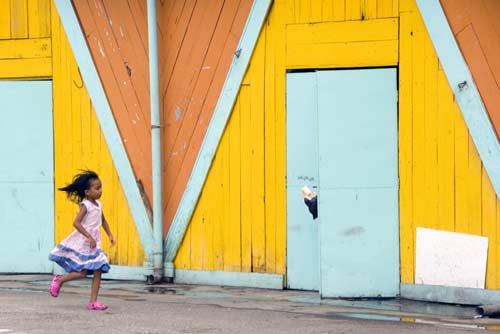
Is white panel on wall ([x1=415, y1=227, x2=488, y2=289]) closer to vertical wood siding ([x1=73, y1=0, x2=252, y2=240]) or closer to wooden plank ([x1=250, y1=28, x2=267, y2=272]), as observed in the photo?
wooden plank ([x1=250, y1=28, x2=267, y2=272])

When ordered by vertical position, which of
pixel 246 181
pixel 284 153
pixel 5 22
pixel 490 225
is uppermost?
pixel 5 22

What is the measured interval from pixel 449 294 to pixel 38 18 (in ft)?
19.4

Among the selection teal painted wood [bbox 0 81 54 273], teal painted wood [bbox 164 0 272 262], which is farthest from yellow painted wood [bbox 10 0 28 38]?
teal painted wood [bbox 164 0 272 262]

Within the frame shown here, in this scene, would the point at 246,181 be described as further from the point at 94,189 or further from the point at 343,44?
the point at 94,189

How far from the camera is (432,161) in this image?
38.4 ft

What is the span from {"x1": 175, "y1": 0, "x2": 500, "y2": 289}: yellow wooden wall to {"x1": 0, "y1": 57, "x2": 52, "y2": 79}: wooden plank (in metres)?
2.48

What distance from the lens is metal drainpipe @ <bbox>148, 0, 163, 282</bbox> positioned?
13.1m

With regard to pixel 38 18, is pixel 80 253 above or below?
below

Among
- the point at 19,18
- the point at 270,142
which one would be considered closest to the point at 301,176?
the point at 270,142

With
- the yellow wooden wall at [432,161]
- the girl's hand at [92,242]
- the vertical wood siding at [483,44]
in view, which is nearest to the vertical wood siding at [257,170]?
the yellow wooden wall at [432,161]

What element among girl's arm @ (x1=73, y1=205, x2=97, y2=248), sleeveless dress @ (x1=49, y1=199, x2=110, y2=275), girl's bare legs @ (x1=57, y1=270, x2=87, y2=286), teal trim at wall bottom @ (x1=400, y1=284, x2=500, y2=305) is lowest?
teal trim at wall bottom @ (x1=400, y1=284, x2=500, y2=305)

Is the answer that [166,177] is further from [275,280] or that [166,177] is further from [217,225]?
[275,280]

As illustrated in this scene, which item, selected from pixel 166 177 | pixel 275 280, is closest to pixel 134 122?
pixel 166 177

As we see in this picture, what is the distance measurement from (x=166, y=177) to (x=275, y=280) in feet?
5.96
